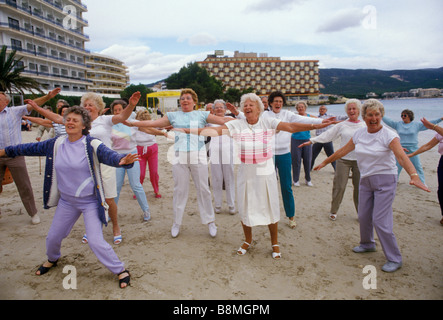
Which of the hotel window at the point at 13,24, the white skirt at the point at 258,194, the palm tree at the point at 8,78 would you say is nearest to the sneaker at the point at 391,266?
the white skirt at the point at 258,194

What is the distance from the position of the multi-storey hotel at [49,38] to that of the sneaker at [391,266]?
49.7 metres

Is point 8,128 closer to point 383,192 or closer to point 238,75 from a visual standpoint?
point 383,192

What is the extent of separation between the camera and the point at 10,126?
456cm

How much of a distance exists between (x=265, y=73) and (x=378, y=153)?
515ft

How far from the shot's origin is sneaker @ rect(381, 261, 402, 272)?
3.30 meters

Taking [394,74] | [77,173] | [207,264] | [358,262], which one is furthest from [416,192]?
[394,74]

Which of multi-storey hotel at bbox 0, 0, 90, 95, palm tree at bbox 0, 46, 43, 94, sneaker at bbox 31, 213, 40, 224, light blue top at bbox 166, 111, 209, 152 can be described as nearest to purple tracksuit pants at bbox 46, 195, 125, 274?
light blue top at bbox 166, 111, 209, 152

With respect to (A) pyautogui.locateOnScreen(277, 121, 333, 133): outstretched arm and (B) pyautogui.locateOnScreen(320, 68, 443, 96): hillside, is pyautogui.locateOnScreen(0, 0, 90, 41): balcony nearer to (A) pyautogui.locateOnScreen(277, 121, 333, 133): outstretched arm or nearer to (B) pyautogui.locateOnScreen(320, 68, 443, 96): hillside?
(A) pyautogui.locateOnScreen(277, 121, 333, 133): outstretched arm

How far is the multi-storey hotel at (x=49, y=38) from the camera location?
44000 mm

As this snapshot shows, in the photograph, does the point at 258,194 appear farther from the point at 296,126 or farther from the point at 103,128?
the point at 103,128

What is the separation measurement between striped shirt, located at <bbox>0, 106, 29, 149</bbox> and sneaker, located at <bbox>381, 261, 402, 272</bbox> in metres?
6.06

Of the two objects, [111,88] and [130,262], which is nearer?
[130,262]
